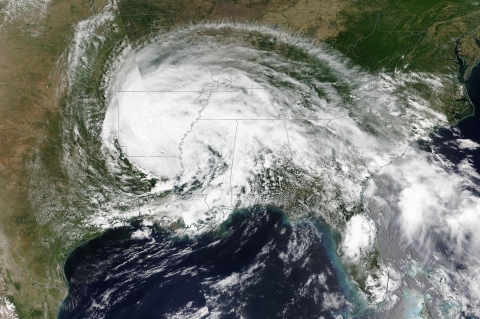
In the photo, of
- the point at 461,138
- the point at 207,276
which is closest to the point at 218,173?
the point at 207,276

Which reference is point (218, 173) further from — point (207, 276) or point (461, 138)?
point (461, 138)

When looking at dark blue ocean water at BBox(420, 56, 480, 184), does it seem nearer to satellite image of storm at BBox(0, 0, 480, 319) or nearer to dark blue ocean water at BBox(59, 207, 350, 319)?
satellite image of storm at BBox(0, 0, 480, 319)

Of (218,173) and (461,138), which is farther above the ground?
(218,173)

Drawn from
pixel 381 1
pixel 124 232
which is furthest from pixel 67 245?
pixel 381 1

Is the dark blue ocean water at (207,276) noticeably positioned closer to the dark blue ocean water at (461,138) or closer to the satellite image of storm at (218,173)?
the satellite image of storm at (218,173)

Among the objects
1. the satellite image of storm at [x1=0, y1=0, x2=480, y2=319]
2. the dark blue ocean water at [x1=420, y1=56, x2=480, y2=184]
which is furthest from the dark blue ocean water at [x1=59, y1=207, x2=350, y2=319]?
the dark blue ocean water at [x1=420, y1=56, x2=480, y2=184]

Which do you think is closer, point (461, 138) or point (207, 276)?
point (207, 276)
